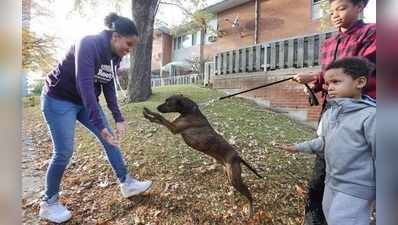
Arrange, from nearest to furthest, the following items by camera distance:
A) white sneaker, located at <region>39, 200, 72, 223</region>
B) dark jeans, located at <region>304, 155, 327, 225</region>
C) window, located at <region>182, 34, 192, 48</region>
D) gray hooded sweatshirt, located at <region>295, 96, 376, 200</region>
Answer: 1. gray hooded sweatshirt, located at <region>295, 96, 376, 200</region>
2. dark jeans, located at <region>304, 155, 327, 225</region>
3. white sneaker, located at <region>39, 200, 72, 223</region>
4. window, located at <region>182, 34, 192, 48</region>

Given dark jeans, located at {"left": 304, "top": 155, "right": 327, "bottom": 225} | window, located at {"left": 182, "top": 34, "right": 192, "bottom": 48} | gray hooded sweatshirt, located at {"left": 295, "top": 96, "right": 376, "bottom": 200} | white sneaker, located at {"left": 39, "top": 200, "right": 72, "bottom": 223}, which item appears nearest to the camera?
gray hooded sweatshirt, located at {"left": 295, "top": 96, "right": 376, "bottom": 200}

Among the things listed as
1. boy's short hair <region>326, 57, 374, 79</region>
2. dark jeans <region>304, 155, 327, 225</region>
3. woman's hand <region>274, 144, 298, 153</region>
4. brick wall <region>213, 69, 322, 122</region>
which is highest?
boy's short hair <region>326, 57, 374, 79</region>

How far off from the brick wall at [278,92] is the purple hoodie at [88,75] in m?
0.52

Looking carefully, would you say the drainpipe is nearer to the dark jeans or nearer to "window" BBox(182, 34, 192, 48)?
"window" BBox(182, 34, 192, 48)

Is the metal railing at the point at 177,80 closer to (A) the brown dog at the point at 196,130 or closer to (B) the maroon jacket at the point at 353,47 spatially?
(A) the brown dog at the point at 196,130

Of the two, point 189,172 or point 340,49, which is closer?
point 340,49

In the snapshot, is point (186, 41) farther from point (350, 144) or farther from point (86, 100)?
point (350, 144)

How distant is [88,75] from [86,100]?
0.38 feet

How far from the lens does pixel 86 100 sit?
1.57 m

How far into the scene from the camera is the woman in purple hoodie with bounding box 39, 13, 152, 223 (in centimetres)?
156

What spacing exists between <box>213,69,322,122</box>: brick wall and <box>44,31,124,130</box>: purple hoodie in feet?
1.70

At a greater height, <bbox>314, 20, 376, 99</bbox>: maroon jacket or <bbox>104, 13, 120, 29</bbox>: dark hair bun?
<bbox>104, 13, 120, 29</bbox>: dark hair bun

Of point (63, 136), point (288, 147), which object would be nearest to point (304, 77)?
point (288, 147)

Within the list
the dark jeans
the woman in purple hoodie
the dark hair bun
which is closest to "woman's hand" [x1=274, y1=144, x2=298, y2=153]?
the dark jeans
